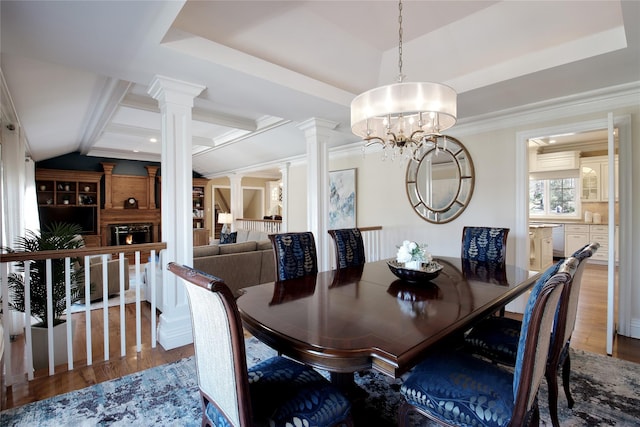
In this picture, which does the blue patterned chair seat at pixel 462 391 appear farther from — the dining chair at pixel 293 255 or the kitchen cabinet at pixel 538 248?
the kitchen cabinet at pixel 538 248

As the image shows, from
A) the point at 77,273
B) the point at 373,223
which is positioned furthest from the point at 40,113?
the point at 373,223

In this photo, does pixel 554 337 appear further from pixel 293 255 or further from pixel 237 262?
pixel 237 262

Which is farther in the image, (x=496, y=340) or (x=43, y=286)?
(x=43, y=286)

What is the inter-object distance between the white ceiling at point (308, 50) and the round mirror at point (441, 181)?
1.75 feet

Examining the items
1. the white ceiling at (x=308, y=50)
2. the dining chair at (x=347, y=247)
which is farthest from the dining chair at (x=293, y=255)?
the white ceiling at (x=308, y=50)

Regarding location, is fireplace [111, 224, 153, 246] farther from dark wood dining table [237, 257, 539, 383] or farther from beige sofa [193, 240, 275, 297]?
dark wood dining table [237, 257, 539, 383]

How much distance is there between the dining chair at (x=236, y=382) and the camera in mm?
1021

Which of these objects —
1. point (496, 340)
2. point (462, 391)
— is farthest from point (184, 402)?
point (496, 340)

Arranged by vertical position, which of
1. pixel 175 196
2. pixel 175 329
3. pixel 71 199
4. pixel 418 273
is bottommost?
pixel 175 329

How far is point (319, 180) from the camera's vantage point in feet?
12.5

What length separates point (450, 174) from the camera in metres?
4.05

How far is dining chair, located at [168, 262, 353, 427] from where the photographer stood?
1.02m

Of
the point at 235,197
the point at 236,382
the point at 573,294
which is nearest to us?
the point at 236,382

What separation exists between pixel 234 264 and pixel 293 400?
2.99m
